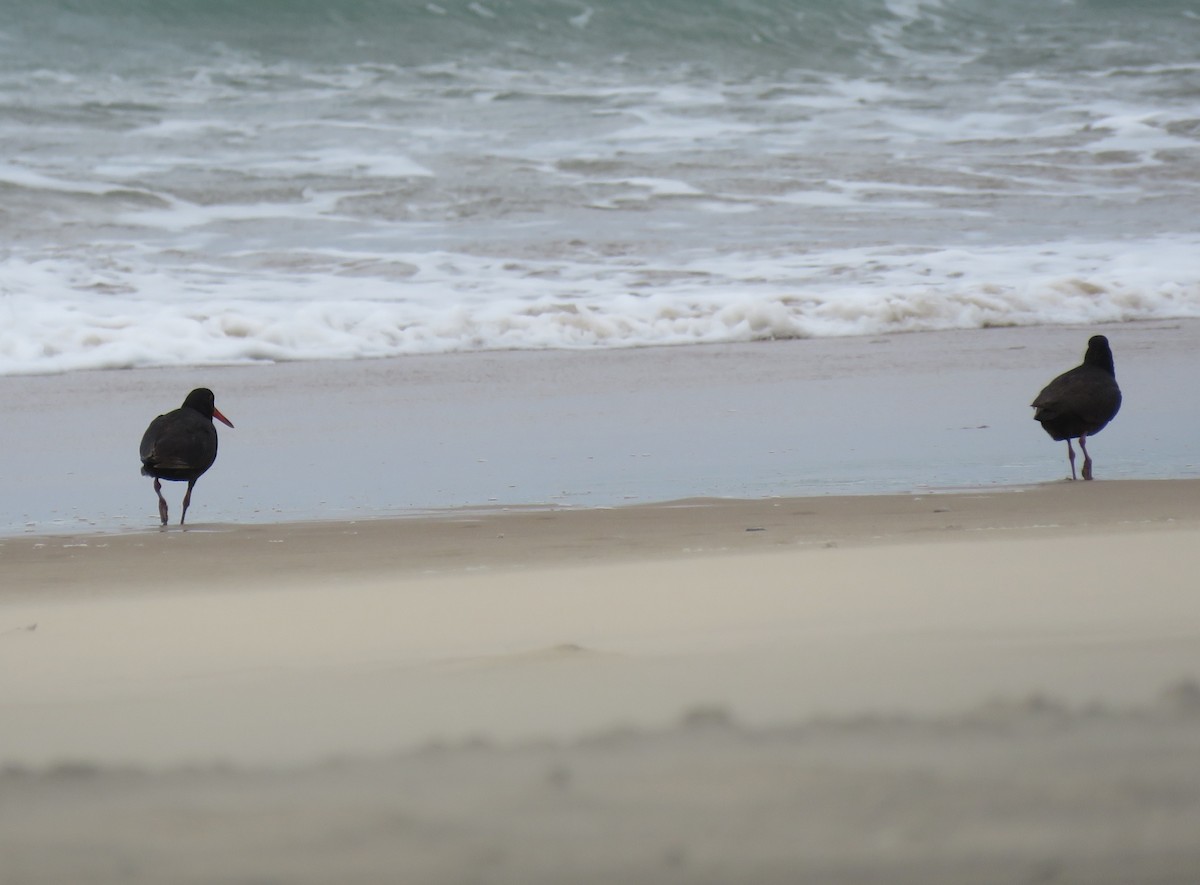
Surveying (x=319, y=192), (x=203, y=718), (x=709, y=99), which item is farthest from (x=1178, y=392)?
(x=709, y=99)

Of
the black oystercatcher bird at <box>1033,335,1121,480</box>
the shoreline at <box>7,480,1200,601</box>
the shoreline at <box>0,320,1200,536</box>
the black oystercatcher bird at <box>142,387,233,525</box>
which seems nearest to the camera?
the shoreline at <box>7,480,1200,601</box>

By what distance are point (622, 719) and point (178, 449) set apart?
288 cm

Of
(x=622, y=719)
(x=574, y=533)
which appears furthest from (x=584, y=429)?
(x=622, y=719)

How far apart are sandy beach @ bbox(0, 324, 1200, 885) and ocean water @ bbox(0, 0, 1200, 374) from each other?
4.51 metres

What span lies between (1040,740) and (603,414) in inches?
173

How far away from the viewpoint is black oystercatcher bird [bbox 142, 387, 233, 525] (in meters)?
4.37

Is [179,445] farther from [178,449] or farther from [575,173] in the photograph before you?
[575,173]

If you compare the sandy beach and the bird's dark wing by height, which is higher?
the bird's dark wing

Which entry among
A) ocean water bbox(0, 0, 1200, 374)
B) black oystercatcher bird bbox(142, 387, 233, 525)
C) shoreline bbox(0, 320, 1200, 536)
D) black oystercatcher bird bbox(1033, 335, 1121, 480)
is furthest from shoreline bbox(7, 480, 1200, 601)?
ocean water bbox(0, 0, 1200, 374)

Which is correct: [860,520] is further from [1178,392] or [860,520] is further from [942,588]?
[1178,392]

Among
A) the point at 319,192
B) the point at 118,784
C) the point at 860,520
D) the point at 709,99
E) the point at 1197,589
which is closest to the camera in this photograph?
the point at 118,784

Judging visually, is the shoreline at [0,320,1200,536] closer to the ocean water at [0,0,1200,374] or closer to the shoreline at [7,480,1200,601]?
the shoreline at [7,480,1200,601]

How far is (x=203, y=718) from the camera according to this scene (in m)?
1.88

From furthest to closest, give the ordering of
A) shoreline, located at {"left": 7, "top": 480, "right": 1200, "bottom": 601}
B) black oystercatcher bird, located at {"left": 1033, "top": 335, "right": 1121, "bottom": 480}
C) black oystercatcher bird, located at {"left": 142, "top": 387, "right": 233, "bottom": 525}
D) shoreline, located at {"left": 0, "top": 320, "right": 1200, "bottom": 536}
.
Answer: black oystercatcher bird, located at {"left": 1033, "top": 335, "right": 1121, "bottom": 480}, shoreline, located at {"left": 0, "top": 320, "right": 1200, "bottom": 536}, black oystercatcher bird, located at {"left": 142, "top": 387, "right": 233, "bottom": 525}, shoreline, located at {"left": 7, "top": 480, "right": 1200, "bottom": 601}
